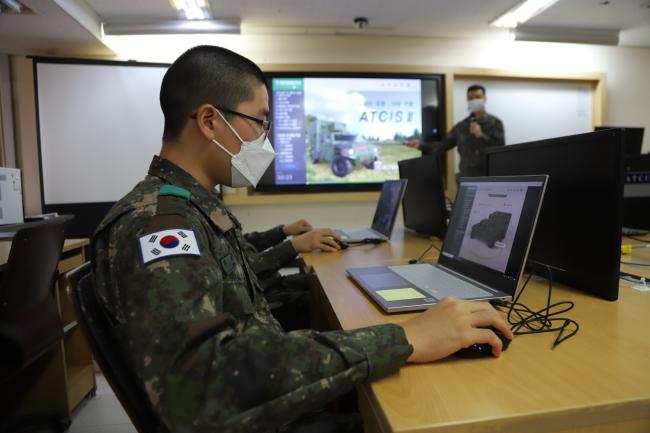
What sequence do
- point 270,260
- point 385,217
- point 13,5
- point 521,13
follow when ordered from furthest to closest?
point 521,13 < point 13,5 < point 385,217 < point 270,260

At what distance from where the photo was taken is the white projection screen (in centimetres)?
328

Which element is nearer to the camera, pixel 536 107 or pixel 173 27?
pixel 173 27

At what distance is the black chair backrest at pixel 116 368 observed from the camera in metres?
0.60

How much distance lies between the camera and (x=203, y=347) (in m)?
0.50

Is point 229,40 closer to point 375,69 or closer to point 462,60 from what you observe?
point 375,69

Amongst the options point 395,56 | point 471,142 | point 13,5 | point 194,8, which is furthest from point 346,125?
point 13,5

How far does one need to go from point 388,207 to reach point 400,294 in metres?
1.18

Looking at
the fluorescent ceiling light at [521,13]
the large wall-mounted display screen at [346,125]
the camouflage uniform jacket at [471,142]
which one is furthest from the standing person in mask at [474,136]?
the fluorescent ceiling light at [521,13]

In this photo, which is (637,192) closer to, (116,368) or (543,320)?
(543,320)

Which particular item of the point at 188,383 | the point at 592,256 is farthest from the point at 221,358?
the point at 592,256

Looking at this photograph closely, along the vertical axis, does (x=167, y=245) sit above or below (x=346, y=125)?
below

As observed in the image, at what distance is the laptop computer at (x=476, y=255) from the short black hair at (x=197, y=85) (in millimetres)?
582

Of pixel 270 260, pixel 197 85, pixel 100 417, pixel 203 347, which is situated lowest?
pixel 100 417

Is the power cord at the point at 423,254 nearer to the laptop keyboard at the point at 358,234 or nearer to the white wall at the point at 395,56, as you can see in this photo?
the laptop keyboard at the point at 358,234
